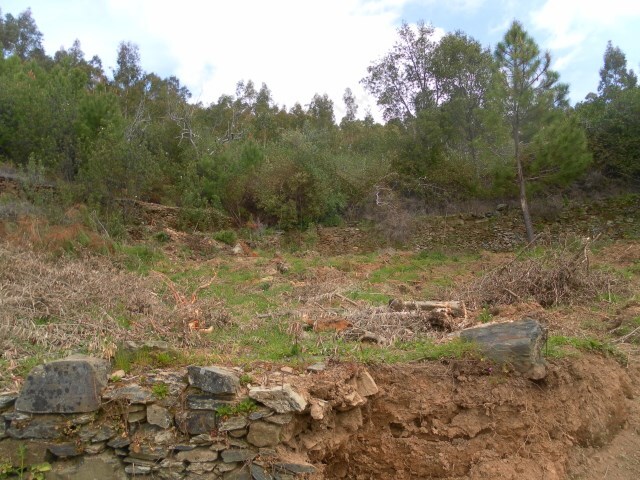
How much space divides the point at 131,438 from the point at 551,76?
15.2 m

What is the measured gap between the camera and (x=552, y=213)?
18.5 meters

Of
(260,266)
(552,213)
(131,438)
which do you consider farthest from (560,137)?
(131,438)

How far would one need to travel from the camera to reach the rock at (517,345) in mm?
5180

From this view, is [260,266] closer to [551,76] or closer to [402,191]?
[402,191]

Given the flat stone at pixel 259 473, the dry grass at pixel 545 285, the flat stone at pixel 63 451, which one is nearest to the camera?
the flat stone at pixel 259 473

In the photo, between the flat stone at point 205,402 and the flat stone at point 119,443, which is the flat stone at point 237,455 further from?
the flat stone at point 119,443

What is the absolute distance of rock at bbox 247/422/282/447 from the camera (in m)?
4.42

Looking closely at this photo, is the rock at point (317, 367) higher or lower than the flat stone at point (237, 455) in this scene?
higher

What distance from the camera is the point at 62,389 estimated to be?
4562 mm

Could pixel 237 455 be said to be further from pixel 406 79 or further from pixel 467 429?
pixel 406 79

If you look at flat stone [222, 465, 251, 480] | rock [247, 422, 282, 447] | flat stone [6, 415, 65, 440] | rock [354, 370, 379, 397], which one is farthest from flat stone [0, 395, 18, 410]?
rock [354, 370, 379, 397]

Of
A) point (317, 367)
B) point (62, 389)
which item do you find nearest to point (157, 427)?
point (62, 389)

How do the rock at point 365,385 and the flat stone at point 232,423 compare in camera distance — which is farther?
the rock at point 365,385

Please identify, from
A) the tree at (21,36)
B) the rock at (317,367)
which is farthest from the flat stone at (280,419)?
the tree at (21,36)
